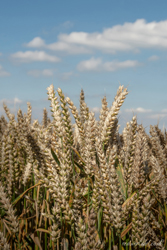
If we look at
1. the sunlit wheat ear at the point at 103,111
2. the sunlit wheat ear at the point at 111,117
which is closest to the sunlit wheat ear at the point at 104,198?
the sunlit wheat ear at the point at 111,117

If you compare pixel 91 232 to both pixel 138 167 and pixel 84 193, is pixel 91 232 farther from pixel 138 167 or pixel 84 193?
pixel 138 167

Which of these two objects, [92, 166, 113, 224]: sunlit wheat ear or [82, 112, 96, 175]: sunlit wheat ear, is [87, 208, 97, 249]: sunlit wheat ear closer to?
[92, 166, 113, 224]: sunlit wheat ear

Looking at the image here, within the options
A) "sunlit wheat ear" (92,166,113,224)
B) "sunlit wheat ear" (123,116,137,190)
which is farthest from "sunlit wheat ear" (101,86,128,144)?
"sunlit wheat ear" (92,166,113,224)

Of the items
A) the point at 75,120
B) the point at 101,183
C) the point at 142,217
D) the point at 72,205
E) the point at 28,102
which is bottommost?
the point at 142,217

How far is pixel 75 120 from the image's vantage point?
2.08 meters

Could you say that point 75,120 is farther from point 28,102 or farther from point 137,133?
point 28,102

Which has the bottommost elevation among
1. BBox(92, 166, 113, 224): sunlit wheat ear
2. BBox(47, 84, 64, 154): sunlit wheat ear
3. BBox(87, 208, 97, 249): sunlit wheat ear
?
BBox(87, 208, 97, 249): sunlit wheat ear

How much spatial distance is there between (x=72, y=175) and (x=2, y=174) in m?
0.86

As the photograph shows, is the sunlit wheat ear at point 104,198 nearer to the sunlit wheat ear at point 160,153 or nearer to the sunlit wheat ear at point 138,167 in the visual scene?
the sunlit wheat ear at point 138,167

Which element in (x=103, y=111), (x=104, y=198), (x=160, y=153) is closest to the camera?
(x=104, y=198)

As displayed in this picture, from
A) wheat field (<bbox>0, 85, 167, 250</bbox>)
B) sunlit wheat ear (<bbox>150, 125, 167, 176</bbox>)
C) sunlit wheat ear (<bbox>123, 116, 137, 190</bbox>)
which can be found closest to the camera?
wheat field (<bbox>0, 85, 167, 250</bbox>)

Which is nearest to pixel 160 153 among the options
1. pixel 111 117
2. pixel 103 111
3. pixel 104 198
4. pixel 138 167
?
pixel 103 111

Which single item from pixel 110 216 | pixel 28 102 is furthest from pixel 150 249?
pixel 28 102

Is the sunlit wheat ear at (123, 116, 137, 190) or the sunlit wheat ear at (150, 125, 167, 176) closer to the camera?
the sunlit wheat ear at (123, 116, 137, 190)
